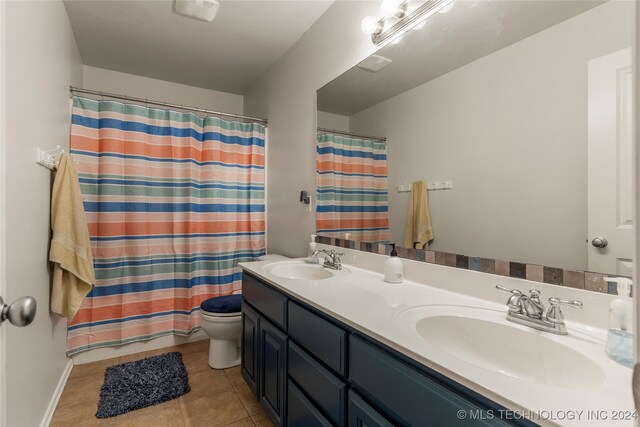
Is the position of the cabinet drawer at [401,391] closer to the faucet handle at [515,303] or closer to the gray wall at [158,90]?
the faucet handle at [515,303]

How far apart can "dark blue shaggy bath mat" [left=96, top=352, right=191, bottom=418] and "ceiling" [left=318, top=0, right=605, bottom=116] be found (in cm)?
208

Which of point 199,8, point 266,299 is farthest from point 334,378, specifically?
point 199,8

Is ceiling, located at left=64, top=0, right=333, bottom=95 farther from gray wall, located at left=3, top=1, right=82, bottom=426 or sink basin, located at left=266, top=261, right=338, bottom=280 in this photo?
sink basin, located at left=266, top=261, right=338, bottom=280

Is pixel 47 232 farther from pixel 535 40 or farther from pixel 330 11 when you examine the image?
pixel 535 40

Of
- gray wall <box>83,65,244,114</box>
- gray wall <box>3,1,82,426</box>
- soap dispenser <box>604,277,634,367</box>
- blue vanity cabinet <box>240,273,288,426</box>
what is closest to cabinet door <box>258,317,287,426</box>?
blue vanity cabinet <box>240,273,288,426</box>

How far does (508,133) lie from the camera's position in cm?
105

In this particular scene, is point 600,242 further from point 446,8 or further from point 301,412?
point 301,412

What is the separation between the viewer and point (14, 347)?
115 centimetres

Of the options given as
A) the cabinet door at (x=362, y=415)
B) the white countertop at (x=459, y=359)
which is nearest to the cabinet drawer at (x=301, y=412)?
the cabinet door at (x=362, y=415)

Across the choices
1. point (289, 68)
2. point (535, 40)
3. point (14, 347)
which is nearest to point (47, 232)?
point (14, 347)

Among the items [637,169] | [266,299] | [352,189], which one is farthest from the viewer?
[352,189]

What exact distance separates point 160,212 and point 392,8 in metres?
2.16

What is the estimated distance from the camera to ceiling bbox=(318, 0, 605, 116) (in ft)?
3.20

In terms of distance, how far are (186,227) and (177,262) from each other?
301mm
